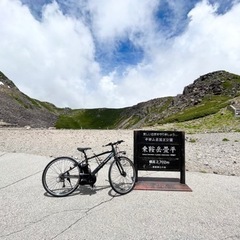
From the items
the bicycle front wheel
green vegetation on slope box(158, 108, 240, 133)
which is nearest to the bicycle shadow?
the bicycle front wheel

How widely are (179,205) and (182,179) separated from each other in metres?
2.00

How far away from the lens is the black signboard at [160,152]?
27.4ft

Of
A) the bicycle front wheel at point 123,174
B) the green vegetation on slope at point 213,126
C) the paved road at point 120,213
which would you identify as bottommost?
the paved road at point 120,213

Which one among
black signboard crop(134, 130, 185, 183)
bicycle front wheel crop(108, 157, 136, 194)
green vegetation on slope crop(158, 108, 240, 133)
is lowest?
bicycle front wheel crop(108, 157, 136, 194)

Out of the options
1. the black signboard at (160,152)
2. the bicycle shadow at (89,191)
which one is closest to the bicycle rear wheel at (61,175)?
the bicycle shadow at (89,191)

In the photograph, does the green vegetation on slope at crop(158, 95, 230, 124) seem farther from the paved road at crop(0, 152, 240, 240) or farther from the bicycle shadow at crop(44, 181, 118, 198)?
the bicycle shadow at crop(44, 181, 118, 198)

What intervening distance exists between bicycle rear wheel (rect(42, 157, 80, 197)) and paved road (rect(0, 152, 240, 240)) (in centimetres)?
31

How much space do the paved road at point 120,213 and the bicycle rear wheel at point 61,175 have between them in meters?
0.31

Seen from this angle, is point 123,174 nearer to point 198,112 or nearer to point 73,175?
point 73,175

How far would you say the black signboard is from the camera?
836 cm

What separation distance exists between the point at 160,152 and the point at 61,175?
3.37 meters

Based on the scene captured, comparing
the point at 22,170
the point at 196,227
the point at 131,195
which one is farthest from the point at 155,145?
the point at 22,170

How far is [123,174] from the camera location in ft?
25.2

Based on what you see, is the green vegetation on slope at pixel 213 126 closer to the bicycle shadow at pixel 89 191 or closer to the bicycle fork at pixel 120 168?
the bicycle fork at pixel 120 168
